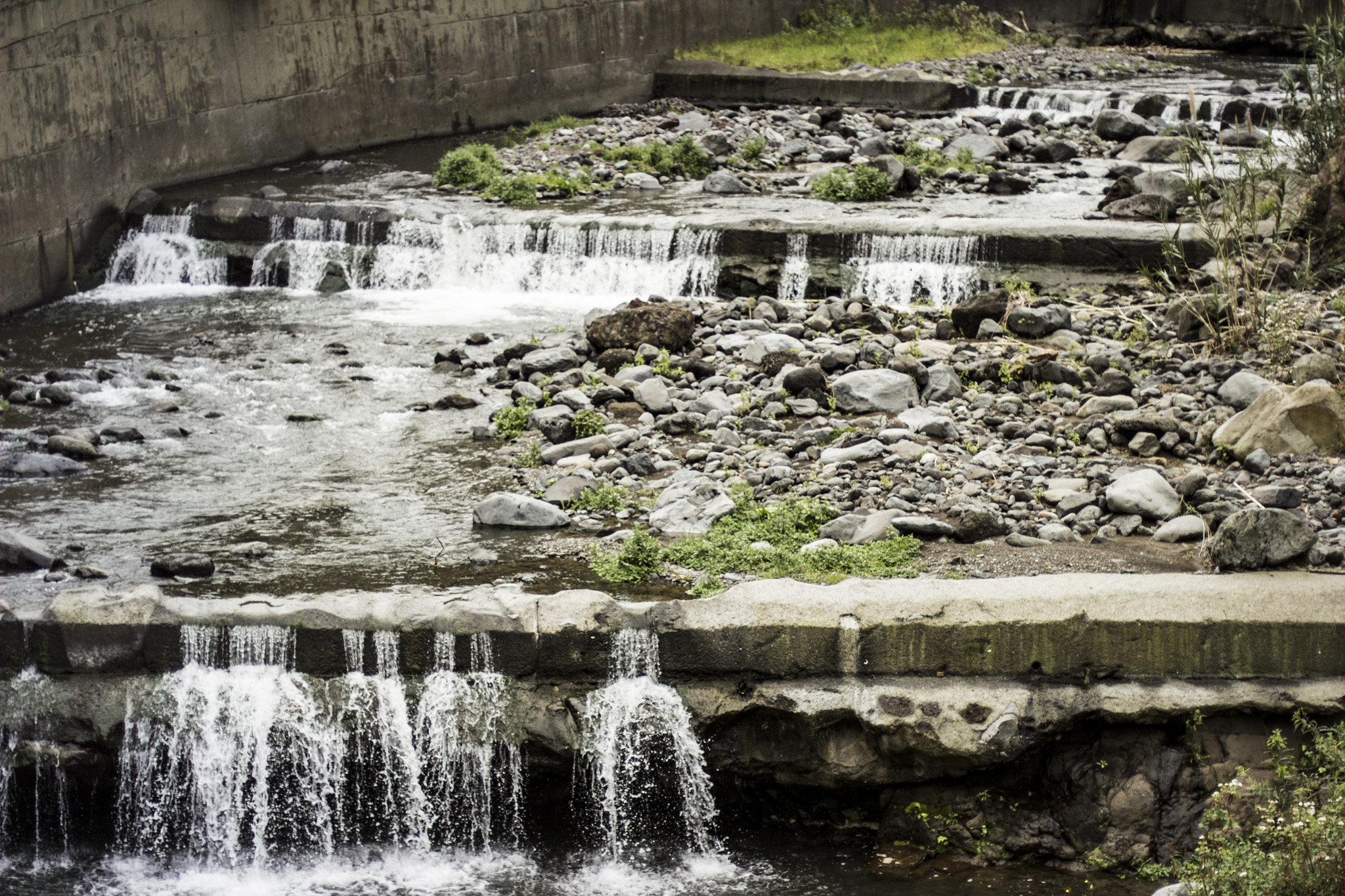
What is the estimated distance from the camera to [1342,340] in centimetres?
797

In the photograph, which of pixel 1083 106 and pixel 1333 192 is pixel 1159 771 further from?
pixel 1083 106

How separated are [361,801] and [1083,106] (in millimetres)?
15426

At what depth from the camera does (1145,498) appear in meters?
6.27

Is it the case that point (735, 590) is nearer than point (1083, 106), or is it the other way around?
point (735, 590)

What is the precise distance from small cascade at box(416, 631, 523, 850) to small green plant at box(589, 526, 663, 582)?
0.85m

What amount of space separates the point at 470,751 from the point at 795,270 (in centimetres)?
679

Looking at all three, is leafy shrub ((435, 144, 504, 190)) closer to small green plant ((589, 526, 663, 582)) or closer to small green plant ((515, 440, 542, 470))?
small green plant ((515, 440, 542, 470))

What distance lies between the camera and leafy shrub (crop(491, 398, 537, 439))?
8.30m

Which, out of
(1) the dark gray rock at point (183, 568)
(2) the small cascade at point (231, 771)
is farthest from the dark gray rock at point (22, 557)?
(2) the small cascade at point (231, 771)

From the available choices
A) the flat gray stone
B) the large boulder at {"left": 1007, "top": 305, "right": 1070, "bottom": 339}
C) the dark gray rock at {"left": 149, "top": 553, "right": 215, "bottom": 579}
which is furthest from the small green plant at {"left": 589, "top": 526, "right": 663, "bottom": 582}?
the large boulder at {"left": 1007, "top": 305, "right": 1070, "bottom": 339}

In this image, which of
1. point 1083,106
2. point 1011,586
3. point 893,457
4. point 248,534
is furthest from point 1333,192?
point 1083,106

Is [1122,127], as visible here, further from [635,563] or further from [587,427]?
[635,563]

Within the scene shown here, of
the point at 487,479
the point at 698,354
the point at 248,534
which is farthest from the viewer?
the point at 698,354

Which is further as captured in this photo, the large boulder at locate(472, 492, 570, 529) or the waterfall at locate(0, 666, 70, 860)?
the large boulder at locate(472, 492, 570, 529)
